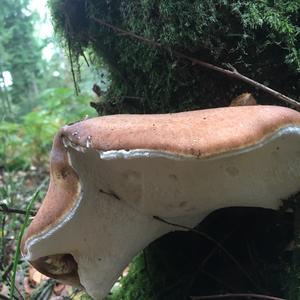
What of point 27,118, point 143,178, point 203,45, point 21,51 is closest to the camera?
point 143,178

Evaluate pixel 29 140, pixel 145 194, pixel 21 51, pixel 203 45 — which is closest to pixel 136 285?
pixel 145 194

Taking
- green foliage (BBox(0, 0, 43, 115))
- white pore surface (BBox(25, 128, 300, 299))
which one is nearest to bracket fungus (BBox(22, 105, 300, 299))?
white pore surface (BBox(25, 128, 300, 299))

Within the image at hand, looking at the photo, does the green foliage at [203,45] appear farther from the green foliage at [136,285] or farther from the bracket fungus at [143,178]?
the green foliage at [136,285]

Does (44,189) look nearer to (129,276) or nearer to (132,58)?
(129,276)

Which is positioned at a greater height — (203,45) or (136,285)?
(203,45)

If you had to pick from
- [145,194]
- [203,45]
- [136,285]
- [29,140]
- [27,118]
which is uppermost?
[203,45]

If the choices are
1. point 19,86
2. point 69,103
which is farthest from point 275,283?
point 19,86

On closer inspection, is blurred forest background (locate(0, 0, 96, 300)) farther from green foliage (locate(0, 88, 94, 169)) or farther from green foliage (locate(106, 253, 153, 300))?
green foliage (locate(106, 253, 153, 300))

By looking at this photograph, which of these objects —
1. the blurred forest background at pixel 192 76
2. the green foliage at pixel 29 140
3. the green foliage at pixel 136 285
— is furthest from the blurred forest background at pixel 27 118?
the green foliage at pixel 136 285

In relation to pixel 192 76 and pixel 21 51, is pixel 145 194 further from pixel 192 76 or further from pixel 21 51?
pixel 21 51
